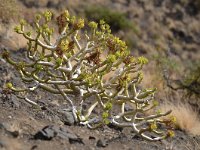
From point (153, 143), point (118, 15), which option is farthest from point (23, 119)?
point (118, 15)

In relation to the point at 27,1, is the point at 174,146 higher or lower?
lower

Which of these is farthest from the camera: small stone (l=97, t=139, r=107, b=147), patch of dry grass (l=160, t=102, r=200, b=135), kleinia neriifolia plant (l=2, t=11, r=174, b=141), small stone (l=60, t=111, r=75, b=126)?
patch of dry grass (l=160, t=102, r=200, b=135)

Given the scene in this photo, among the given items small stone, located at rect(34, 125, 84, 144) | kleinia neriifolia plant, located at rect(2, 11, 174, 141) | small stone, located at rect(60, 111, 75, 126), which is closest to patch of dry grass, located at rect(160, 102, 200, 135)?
kleinia neriifolia plant, located at rect(2, 11, 174, 141)

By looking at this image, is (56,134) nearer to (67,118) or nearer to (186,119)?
(67,118)

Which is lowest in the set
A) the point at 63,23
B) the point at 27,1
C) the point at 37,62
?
the point at 37,62

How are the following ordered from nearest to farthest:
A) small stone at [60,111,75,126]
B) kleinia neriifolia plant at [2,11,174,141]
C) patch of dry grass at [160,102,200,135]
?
kleinia neriifolia plant at [2,11,174,141] → small stone at [60,111,75,126] → patch of dry grass at [160,102,200,135]

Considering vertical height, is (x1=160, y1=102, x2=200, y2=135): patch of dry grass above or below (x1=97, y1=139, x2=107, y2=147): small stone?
above

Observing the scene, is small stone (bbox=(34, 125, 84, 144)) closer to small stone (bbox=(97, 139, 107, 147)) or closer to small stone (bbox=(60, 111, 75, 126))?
small stone (bbox=(97, 139, 107, 147))

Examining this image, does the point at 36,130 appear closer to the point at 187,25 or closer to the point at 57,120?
the point at 57,120

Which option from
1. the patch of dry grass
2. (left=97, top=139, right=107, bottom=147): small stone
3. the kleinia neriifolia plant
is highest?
the kleinia neriifolia plant

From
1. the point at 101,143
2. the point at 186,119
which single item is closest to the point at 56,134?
the point at 101,143

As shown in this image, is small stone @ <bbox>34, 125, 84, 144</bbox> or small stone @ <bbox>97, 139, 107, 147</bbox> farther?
small stone @ <bbox>97, 139, 107, 147</bbox>
